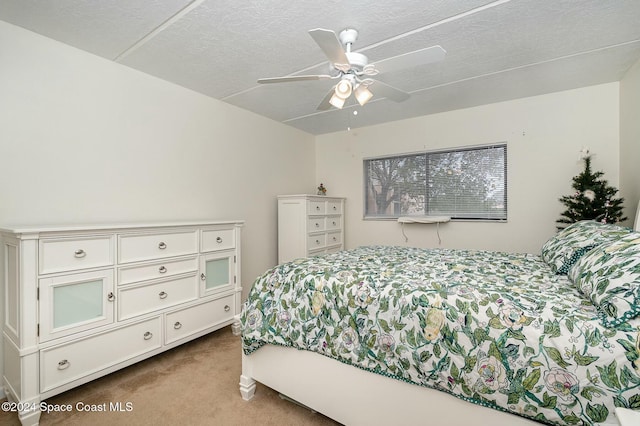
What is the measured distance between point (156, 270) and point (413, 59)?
231 cm

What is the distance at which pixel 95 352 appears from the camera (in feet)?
6.29

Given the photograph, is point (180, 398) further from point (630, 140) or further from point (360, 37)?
point (630, 140)

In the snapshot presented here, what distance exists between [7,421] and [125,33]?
8.21 feet

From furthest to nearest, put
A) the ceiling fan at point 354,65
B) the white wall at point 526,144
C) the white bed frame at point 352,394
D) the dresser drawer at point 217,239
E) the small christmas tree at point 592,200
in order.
→ 1. the white wall at point 526,144
2. the dresser drawer at point 217,239
3. the small christmas tree at point 592,200
4. the ceiling fan at point 354,65
5. the white bed frame at point 352,394

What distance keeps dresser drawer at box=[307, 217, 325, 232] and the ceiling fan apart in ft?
5.95

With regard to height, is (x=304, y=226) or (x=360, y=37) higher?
(x=360, y=37)

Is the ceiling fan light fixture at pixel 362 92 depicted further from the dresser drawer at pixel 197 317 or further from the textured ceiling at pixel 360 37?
the dresser drawer at pixel 197 317

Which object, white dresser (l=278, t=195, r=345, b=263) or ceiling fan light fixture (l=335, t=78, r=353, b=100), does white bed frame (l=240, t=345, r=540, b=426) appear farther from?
white dresser (l=278, t=195, r=345, b=263)

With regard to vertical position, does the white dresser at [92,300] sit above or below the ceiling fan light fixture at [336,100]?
below

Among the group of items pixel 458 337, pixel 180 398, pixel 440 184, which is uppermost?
pixel 440 184

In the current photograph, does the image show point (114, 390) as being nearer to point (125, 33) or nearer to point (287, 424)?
point (287, 424)

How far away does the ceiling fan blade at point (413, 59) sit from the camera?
5.33ft

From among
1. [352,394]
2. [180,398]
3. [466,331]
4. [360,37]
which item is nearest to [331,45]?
[360,37]

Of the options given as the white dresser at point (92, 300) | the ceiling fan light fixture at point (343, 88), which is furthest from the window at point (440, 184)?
the white dresser at point (92, 300)
